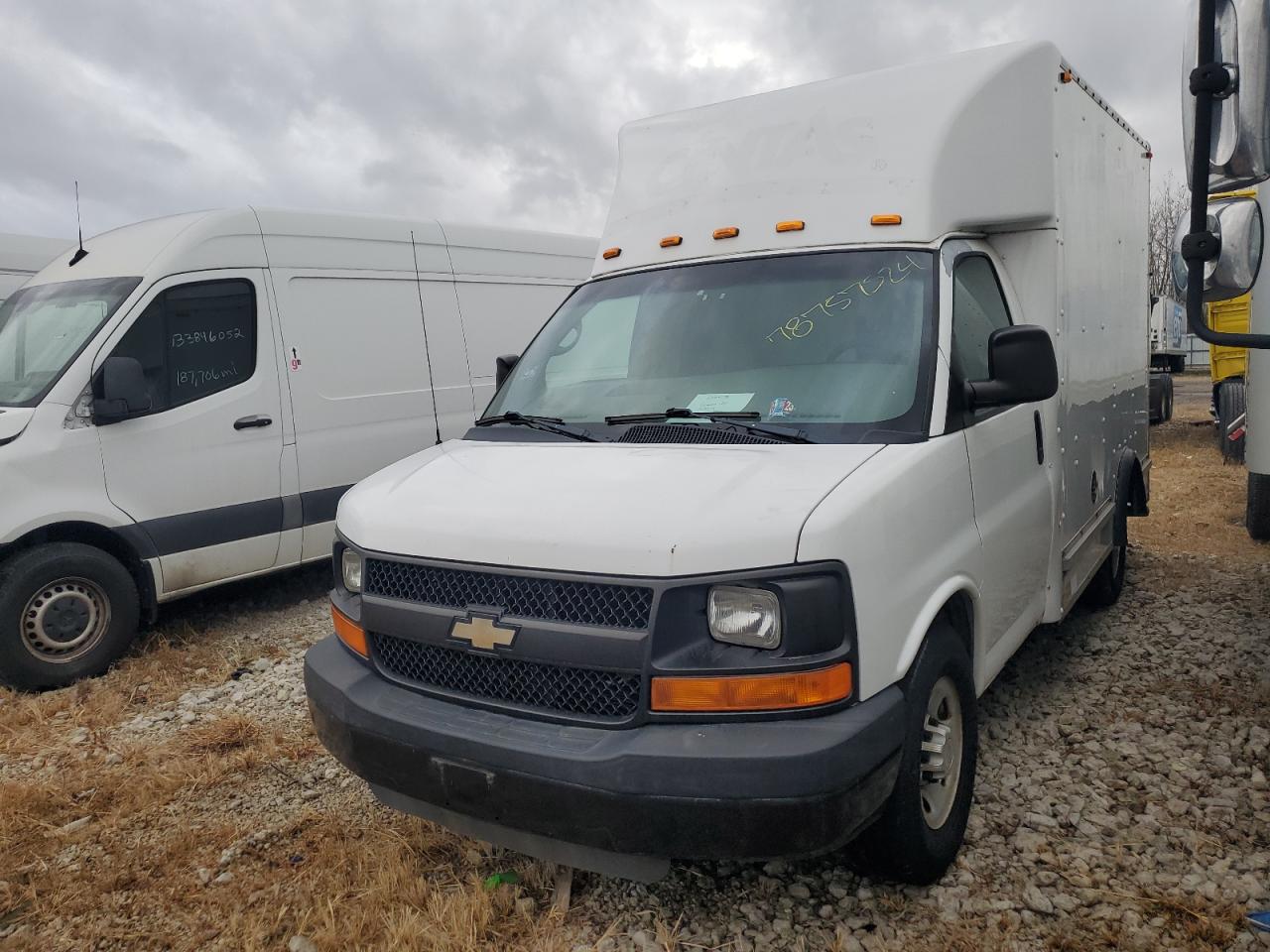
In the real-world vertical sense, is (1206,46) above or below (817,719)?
above

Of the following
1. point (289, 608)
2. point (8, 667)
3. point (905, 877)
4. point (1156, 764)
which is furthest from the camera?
point (289, 608)

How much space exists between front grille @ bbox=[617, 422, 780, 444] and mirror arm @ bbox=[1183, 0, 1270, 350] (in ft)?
4.31

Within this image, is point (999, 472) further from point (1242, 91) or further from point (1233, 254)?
point (1242, 91)

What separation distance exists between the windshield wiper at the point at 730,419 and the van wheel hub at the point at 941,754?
2.90ft

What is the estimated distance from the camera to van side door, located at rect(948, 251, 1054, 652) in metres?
3.47

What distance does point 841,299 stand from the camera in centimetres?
361

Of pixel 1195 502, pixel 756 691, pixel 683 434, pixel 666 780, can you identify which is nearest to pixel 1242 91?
pixel 683 434

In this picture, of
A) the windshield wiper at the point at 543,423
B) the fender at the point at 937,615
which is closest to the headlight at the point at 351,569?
the windshield wiper at the point at 543,423

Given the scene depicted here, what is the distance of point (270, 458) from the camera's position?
647cm

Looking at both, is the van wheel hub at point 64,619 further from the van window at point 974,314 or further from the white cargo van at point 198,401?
the van window at point 974,314

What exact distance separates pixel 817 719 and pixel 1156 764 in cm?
221

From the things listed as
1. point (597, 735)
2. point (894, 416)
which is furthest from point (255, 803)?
point (894, 416)

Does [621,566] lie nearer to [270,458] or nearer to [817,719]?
[817,719]

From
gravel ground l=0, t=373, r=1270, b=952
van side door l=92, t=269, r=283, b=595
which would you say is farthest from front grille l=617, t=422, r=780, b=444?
van side door l=92, t=269, r=283, b=595
